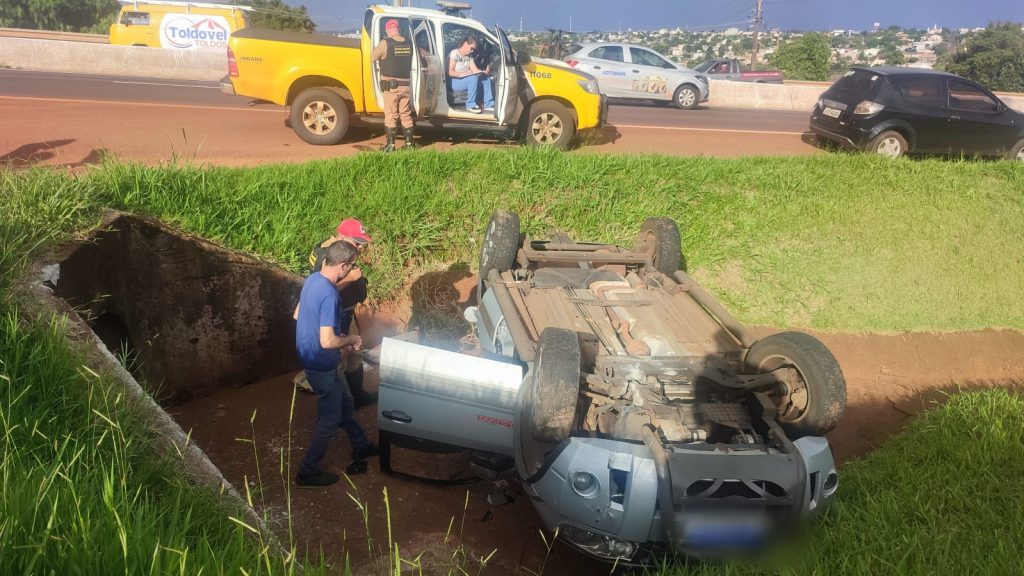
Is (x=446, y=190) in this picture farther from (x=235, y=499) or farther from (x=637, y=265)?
(x=235, y=499)

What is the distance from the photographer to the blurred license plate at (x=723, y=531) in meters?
3.52

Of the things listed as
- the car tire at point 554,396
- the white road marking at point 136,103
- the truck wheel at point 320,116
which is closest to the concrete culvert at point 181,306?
the car tire at point 554,396

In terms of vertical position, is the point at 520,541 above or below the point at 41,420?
below

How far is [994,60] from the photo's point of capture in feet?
118

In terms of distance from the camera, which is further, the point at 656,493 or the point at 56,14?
the point at 56,14

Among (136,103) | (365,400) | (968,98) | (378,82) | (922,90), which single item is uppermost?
(922,90)

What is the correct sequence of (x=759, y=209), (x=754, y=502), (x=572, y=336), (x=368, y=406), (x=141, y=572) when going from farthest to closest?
1. (x=759, y=209)
2. (x=368, y=406)
3. (x=572, y=336)
4. (x=754, y=502)
5. (x=141, y=572)

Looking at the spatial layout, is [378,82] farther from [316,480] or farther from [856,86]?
[856,86]

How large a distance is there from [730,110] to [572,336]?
66.4 ft

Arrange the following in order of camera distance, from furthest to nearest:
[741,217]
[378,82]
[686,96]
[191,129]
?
[686,96]
[191,129]
[378,82]
[741,217]

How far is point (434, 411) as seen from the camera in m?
4.39

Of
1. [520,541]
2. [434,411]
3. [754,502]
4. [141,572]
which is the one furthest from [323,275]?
[754,502]

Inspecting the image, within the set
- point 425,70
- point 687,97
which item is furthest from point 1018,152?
point 425,70

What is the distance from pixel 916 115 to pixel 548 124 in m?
7.22
